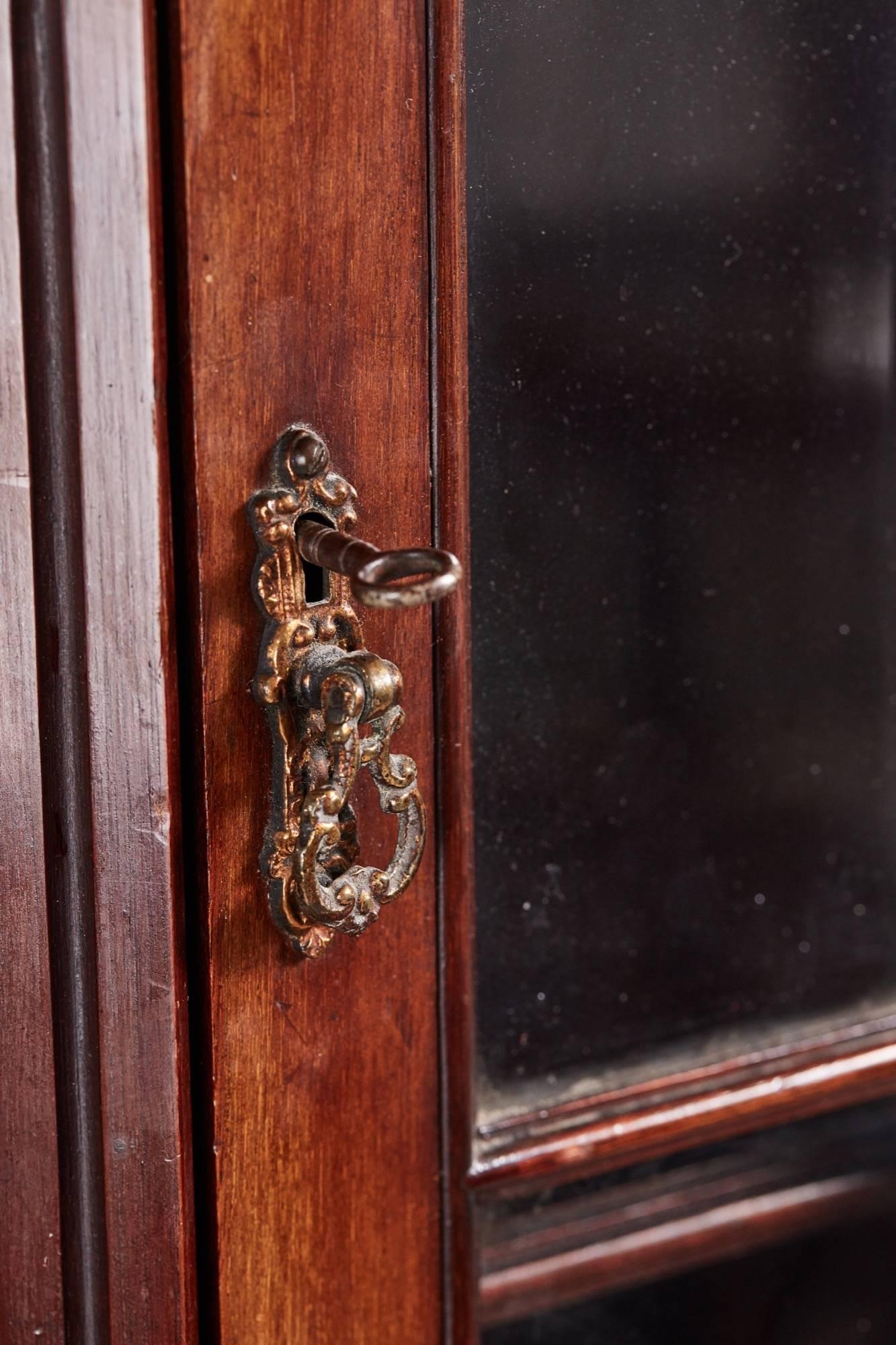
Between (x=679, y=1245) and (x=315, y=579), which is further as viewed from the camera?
(x=679, y=1245)

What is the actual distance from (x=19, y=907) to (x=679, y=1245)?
1.36ft

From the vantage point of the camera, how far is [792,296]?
57cm

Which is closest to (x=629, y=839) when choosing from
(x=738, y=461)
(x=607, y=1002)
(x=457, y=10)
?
(x=607, y=1002)

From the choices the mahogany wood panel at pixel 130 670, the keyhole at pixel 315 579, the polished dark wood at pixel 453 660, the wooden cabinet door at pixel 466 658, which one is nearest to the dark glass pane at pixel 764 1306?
the wooden cabinet door at pixel 466 658

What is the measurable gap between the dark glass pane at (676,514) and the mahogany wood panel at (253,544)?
48 mm

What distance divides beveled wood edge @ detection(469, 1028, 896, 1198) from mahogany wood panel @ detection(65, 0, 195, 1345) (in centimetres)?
15

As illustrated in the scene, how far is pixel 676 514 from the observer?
56cm

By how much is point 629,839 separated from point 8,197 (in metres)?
0.37

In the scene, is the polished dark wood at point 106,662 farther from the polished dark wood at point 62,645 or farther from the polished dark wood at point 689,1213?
the polished dark wood at point 689,1213

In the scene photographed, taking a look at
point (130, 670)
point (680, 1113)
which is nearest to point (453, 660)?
point (130, 670)

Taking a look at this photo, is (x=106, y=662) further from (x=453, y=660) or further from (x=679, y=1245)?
(x=679, y=1245)

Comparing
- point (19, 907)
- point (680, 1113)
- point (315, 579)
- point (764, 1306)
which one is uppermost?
point (315, 579)

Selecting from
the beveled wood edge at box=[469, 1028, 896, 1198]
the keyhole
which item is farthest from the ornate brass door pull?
the beveled wood edge at box=[469, 1028, 896, 1198]

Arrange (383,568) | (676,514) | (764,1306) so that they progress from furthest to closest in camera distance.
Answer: (764,1306) < (676,514) < (383,568)
